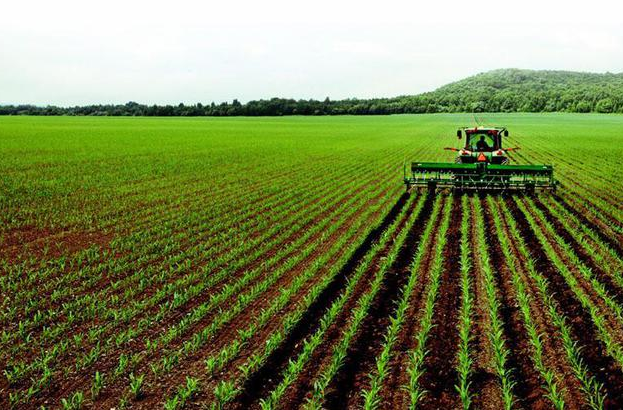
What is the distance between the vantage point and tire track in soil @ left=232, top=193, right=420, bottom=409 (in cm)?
505

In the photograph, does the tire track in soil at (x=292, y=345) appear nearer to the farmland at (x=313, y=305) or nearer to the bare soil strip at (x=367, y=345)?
the farmland at (x=313, y=305)

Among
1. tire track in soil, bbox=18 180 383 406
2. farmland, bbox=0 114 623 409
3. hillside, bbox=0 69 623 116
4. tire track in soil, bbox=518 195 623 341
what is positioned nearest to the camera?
farmland, bbox=0 114 623 409

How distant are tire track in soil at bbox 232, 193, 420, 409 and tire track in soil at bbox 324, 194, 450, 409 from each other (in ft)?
2.15

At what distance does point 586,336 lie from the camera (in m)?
6.12

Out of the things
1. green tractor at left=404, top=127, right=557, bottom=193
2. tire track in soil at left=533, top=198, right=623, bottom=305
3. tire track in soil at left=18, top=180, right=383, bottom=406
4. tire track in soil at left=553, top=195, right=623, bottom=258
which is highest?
green tractor at left=404, top=127, right=557, bottom=193

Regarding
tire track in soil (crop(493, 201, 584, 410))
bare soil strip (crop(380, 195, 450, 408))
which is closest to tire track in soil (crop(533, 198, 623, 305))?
tire track in soil (crop(493, 201, 584, 410))

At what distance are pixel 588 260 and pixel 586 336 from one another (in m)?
3.62

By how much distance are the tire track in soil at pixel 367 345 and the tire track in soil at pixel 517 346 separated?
5.12 ft

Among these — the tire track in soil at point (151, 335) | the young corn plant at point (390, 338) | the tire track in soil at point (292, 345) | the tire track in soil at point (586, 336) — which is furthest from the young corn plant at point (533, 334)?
the tire track in soil at point (151, 335)

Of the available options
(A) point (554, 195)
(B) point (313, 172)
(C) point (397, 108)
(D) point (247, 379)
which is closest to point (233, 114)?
(C) point (397, 108)

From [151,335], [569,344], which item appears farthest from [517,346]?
[151,335]

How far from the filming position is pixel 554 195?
1656 centimetres

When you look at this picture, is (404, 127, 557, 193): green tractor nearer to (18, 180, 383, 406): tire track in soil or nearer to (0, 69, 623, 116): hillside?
(18, 180, 383, 406): tire track in soil

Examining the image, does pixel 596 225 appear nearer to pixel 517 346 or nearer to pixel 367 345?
pixel 517 346
